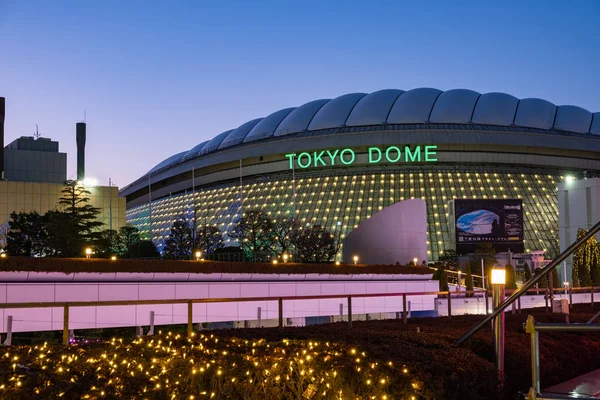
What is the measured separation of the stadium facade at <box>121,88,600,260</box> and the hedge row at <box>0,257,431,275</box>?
43.5m

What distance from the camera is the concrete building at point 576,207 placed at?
222 ft

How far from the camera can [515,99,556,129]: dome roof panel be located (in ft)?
302

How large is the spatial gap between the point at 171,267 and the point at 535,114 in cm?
6929

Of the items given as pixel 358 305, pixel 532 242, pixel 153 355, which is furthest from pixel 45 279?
pixel 532 242

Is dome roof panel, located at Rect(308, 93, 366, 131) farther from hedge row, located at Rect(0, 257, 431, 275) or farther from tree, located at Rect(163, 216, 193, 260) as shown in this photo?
hedge row, located at Rect(0, 257, 431, 275)

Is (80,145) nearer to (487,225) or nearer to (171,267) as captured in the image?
(487,225)

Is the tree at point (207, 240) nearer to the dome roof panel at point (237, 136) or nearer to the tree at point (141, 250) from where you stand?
the tree at point (141, 250)

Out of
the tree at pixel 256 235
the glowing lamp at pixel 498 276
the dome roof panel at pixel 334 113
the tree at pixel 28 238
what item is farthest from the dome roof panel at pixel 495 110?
the glowing lamp at pixel 498 276

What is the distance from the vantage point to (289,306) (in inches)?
1384

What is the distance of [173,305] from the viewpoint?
105ft

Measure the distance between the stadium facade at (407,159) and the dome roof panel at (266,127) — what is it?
29cm

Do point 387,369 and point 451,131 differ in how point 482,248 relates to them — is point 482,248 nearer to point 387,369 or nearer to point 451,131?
point 451,131

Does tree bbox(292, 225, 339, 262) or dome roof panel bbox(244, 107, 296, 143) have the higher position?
dome roof panel bbox(244, 107, 296, 143)

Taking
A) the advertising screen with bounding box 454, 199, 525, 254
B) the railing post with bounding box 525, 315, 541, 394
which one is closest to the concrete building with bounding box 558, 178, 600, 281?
the advertising screen with bounding box 454, 199, 525, 254
